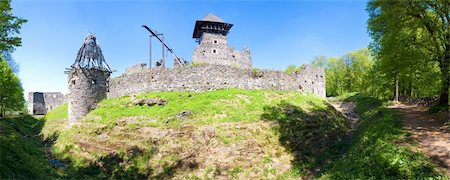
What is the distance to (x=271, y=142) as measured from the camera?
2156cm

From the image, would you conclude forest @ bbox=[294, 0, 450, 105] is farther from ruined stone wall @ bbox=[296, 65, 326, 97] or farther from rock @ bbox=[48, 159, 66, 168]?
rock @ bbox=[48, 159, 66, 168]

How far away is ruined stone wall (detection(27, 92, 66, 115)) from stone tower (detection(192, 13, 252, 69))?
115 feet

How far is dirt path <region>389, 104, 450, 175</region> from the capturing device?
15.2m

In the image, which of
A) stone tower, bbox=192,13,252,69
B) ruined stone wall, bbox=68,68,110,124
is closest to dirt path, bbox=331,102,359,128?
stone tower, bbox=192,13,252,69

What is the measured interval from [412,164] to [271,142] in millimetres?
8921

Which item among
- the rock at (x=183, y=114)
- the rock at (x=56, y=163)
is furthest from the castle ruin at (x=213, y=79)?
the rock at (x=56, y=163)

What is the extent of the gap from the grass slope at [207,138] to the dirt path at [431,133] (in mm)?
4710

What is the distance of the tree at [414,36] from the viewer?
2066 cm

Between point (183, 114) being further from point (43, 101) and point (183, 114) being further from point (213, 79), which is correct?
point (43, 101)

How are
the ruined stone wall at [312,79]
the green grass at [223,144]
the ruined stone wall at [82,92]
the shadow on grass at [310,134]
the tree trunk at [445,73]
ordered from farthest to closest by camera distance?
the ruined stone wall at [312,79] < the ruined stone wall at [82,92] < the shadow on grass at [310,134] < the tree trunk at [445,73] < the green grass at [223,144]

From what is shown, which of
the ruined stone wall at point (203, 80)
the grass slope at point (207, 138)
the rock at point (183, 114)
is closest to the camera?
the grass slope at point (207, 138)

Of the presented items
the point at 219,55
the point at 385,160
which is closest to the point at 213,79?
the point at 385,160

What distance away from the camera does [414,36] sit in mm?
21984

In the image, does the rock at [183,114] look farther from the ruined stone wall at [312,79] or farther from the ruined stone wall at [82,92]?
the ruined stone wall at [312,79]
